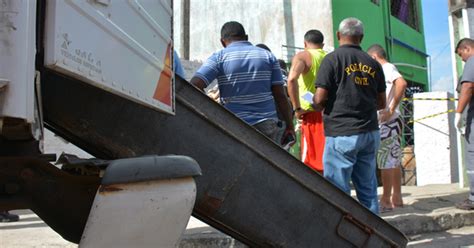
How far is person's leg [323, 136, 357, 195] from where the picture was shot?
373 cm

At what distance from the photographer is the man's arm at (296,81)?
14.1 feet

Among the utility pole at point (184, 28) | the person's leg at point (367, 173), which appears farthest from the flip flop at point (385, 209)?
the utility pole at point (184, 28)

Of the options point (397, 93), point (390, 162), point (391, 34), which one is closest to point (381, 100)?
point (397, 93)

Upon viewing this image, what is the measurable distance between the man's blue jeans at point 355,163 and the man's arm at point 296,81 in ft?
1.80

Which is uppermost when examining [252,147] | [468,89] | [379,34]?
[379,34]

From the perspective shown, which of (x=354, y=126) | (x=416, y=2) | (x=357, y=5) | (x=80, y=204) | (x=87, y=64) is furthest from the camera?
(x=416, y=2)

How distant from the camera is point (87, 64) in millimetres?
1598

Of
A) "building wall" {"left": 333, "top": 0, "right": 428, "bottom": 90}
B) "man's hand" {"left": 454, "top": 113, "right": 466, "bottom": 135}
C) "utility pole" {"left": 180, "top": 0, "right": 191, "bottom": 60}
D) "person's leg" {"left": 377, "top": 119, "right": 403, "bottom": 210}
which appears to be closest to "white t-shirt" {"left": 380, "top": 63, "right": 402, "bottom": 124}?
"person's leg" {"left": 377, "top": 119, "right": 403, "bottom": 210}

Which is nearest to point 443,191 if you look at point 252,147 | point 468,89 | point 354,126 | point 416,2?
point 468,89

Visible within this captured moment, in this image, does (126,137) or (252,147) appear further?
(252,147)

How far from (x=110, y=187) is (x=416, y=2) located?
19839mm

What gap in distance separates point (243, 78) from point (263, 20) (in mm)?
10023

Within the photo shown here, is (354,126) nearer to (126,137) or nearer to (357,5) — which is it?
(126,137)

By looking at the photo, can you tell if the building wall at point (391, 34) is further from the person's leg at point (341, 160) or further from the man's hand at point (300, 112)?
the person's leg at point (341, 160)
